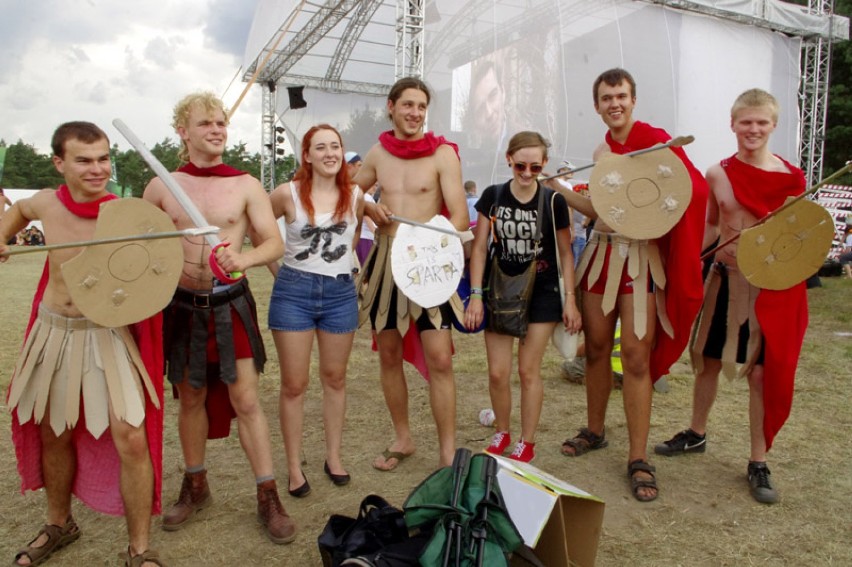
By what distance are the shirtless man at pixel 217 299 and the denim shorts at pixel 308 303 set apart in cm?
18

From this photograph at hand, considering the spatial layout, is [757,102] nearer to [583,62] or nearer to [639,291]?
[639,291]

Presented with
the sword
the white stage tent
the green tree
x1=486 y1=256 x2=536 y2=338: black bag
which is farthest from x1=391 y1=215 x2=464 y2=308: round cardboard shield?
the green tree

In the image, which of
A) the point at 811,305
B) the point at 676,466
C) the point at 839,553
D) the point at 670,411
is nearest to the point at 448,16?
the point at 811,305

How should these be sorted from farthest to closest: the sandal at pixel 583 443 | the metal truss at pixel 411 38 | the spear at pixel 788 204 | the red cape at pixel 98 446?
the metal truss at pixel 411 38 < the sandal at pixel 583 443 < the spear at pixel 788 204 < the red cape at pixel 98 446

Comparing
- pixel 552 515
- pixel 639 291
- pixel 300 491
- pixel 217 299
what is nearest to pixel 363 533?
pixel 552 515

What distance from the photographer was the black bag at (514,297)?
116 inches

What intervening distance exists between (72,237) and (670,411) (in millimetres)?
3485

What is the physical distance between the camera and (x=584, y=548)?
217 centimetres

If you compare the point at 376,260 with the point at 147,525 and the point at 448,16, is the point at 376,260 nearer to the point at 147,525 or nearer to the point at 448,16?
the point at 147,525

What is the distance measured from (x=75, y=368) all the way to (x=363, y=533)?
1.09 m

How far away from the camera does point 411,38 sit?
11.1 metres

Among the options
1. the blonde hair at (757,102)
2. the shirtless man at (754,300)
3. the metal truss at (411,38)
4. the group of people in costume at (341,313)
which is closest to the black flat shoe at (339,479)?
the group of people in costume at (341,313)

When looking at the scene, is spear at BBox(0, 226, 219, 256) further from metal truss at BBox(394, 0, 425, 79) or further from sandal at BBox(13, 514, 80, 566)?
metal truss at BBox(394, 0, 425, 79)

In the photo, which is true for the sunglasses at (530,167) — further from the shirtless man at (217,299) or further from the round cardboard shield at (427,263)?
the shirtless man at (217,299)
